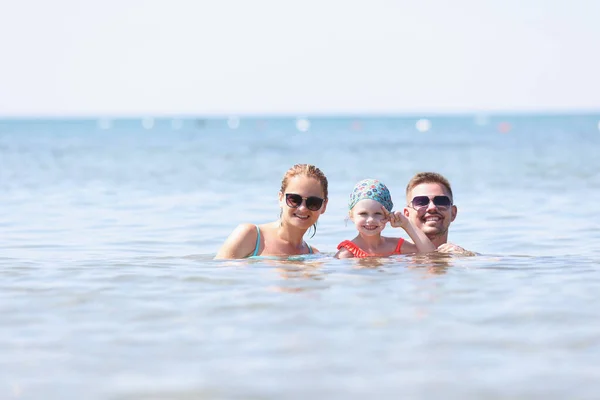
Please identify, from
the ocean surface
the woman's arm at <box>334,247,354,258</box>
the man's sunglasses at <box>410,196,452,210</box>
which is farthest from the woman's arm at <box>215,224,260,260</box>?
the man's sunglasses at <box>410,196,452,210</box>

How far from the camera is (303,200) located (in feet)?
29.0

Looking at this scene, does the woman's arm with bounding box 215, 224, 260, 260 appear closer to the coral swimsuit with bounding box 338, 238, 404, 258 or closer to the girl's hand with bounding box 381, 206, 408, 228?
the coral swimsuit with bounding box 338, 238, 404, 258

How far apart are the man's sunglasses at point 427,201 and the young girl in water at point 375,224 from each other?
34cm

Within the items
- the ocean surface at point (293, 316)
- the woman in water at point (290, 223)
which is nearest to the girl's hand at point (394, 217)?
the ocean surface at point (293, 316)

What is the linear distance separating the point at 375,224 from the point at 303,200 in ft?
2.25

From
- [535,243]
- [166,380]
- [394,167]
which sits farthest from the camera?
[394,167]

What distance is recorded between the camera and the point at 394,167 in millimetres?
31172

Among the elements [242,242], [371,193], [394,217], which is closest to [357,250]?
[394,217]

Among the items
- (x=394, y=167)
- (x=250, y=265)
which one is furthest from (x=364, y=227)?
(x=394, y=167)

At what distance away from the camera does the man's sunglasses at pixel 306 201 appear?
28.9ft

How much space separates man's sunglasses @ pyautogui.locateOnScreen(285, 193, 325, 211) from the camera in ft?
28.9

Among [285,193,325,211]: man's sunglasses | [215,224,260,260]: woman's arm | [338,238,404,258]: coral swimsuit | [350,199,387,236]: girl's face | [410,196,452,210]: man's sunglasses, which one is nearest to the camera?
[350,199,387,236]: girl's face

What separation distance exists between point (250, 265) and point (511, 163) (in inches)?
959

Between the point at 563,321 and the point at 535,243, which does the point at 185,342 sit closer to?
the point at 563,321
